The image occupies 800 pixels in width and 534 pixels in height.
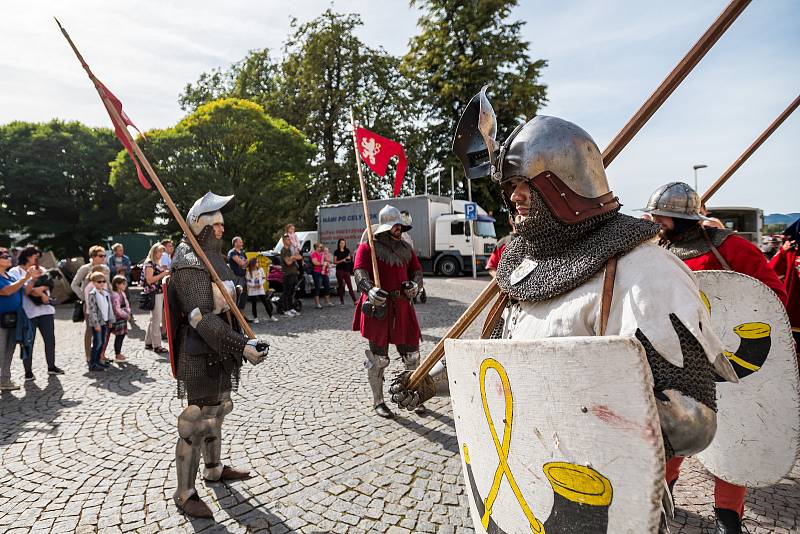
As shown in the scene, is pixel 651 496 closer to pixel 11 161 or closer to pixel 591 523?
pixel 591 523

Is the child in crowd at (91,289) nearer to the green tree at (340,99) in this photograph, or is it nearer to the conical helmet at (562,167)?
the conical helmet at (562,167)

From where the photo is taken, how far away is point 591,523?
0.98 metres

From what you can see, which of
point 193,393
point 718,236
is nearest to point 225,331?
point 193,393

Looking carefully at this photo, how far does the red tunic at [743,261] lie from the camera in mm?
2340

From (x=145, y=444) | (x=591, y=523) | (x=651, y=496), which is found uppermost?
(x=651, y=496)

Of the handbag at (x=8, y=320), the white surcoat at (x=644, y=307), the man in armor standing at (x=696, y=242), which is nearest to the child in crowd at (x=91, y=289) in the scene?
the handbag at (x=8, y=320)

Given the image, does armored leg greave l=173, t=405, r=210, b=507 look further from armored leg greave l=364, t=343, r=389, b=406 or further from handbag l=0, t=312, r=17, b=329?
handbag l=0, t=312, r=17, b=329

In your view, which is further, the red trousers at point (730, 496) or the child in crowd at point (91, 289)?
the child in crowd at point (91, 289)

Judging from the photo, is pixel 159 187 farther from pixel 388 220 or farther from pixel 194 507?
pixel 388 220

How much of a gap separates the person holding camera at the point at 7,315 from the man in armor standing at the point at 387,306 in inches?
165

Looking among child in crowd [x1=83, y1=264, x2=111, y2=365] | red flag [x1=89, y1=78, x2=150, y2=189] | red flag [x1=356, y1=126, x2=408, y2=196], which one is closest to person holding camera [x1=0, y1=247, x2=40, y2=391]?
child in crowd [x1=83, y1=264, x2=111, y2=365]

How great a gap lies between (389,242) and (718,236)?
2593mm

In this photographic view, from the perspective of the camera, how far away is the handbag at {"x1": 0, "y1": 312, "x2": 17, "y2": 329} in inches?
196

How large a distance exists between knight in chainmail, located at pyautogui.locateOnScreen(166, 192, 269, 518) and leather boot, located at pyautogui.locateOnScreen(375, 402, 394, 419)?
146 centimetres
